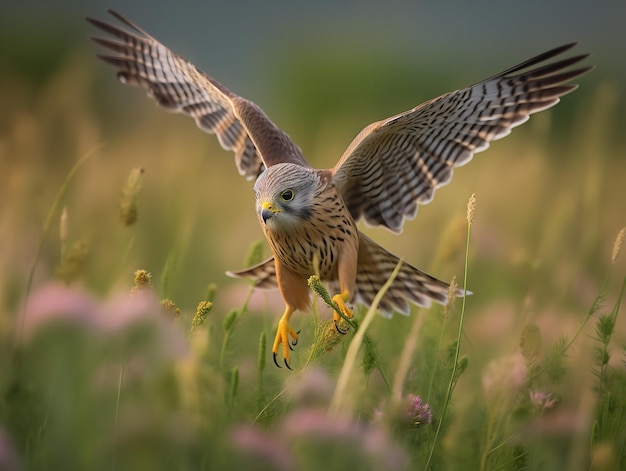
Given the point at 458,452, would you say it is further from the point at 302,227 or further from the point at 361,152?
the point at 361,152

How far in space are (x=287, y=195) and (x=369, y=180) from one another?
656 millimetres

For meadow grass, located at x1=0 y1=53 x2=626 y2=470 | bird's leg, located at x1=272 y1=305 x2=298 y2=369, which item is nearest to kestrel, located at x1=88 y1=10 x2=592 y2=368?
bird's leg, located at x1=272 y1=305 x2=298 y2=369

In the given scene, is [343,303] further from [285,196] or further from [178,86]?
[178,86]

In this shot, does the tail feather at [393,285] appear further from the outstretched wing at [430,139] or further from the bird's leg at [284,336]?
the bird's leg at [284,336]

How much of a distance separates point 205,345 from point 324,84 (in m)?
20.2

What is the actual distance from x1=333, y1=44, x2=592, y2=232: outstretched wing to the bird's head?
0.82 ft

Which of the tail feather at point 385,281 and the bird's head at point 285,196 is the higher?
the bird's head at point 285,196

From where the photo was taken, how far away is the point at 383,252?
3.93 metres

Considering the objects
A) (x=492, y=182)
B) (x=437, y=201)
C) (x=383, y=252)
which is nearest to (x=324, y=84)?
(x=437, y=201)

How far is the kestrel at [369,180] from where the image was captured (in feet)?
11.5

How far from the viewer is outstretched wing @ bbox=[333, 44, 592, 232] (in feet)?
11.9

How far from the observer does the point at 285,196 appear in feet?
11.4

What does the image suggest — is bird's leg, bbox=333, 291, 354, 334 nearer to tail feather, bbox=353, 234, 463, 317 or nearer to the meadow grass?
the meadow grass

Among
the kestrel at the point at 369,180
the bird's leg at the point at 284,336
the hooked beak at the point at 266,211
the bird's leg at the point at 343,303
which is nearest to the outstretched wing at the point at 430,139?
the kestrel at the point at 369,180
